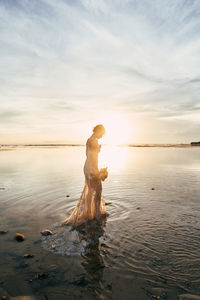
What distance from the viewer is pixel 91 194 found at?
8086mm

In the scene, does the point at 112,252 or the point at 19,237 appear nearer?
the point at 112,252

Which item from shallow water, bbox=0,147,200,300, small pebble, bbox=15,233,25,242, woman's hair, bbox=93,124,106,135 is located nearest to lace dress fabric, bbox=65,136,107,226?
woman's hair, bbox=93,124,106,135

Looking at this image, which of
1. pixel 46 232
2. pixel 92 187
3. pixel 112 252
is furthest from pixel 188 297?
pixel 92 187

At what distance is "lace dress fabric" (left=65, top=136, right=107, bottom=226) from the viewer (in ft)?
26.0

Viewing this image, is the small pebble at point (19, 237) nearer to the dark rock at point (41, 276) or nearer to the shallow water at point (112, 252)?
the shallow water at point (112, 252)

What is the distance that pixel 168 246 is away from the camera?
6062 mm

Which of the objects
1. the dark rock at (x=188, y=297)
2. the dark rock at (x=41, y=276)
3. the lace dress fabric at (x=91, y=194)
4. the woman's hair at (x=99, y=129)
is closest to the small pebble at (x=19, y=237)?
the lace dress fabric at (x=91, y=194)

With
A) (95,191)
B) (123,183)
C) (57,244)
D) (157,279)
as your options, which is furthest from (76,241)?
(123,183)

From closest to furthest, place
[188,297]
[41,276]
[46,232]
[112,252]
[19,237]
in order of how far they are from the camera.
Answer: [188,297] < [41,276] < [112,252] < [19,237] < [46,232]

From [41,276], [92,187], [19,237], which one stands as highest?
[92,187]

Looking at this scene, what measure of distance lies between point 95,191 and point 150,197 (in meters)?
4.58

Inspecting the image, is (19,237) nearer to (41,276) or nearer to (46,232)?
(46,232)

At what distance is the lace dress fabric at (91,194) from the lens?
7.92 m

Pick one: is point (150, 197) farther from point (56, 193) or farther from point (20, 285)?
point (20, 285)
